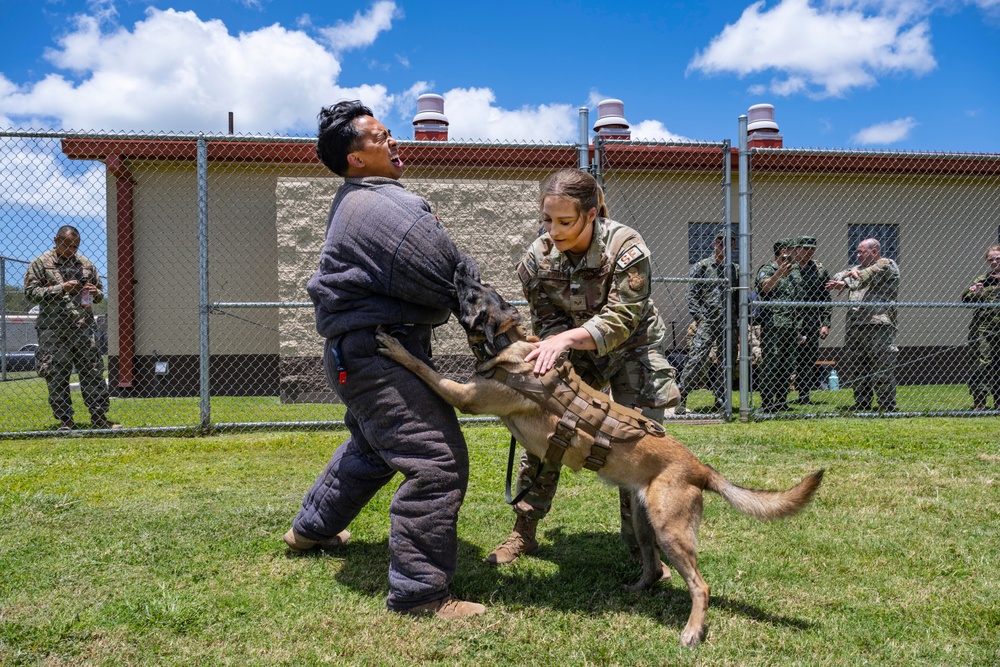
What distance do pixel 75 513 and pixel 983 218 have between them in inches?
570

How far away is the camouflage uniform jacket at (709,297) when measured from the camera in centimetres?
817

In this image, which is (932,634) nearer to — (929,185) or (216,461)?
(216,461)

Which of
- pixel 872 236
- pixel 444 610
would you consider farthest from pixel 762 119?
pixel 444 610

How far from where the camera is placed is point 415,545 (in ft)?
9.55

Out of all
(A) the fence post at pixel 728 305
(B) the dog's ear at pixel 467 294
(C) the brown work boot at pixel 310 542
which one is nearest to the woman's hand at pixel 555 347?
(B) the dog's ear at pixel 467 294

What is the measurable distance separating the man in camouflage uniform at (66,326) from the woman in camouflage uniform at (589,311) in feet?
19.0

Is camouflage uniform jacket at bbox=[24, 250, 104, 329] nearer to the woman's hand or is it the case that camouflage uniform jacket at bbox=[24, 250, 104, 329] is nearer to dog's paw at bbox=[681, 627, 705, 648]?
the woman's hand

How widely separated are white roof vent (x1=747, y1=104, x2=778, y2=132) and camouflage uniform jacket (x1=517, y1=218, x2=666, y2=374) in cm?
1054

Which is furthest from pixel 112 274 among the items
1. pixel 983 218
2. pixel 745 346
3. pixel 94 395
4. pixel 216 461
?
pixel 983 218

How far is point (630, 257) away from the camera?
10.6 feet

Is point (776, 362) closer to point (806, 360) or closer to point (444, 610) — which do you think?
point (806, 360)

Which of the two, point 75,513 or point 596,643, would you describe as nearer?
point 596,643

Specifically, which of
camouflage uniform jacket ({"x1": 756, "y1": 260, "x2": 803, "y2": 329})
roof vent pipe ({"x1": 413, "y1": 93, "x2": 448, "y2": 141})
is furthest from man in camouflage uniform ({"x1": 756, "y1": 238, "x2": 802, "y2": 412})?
roof vent pipe ({"x1": 413, "y1": 93, "x2": 448, "y2": 141})

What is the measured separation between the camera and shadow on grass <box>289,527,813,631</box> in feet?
10.2
